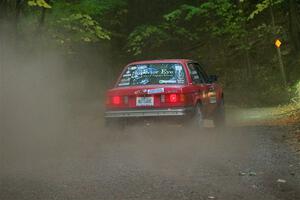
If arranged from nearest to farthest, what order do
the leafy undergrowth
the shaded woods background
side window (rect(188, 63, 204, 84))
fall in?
1. the leafy undergrowth
2. side window (rect(188, 63, 204, 84))
3. the shaded woods background

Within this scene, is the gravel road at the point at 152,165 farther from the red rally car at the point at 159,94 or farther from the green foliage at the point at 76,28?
the green foliage at the point at 76,28

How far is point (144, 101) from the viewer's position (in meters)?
11.3

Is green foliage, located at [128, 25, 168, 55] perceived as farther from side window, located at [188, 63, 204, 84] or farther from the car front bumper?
the car front bumper

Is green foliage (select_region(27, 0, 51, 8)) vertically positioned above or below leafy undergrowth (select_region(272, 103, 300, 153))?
above

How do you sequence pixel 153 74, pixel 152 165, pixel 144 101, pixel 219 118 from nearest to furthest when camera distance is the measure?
pixel 152 165, pixel 144 101, pixel 153 74, pixel 219 118

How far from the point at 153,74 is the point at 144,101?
83 cm

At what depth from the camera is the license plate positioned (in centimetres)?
1129

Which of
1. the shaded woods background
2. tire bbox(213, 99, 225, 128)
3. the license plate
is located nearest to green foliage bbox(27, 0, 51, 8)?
the shaded woods background

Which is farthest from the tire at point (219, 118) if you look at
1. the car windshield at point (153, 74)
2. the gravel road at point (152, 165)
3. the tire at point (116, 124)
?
the tire at point (116, 124)

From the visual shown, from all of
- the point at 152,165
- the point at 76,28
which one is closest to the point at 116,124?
the point at 152,165

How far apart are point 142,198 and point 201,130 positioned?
5.77 m

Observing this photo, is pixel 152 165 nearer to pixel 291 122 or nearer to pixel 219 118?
pixel 219 118

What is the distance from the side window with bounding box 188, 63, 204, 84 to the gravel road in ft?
3.92

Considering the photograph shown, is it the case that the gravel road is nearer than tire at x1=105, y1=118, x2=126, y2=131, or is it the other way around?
the gravel road
